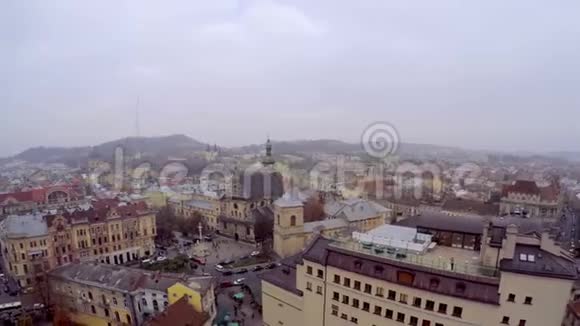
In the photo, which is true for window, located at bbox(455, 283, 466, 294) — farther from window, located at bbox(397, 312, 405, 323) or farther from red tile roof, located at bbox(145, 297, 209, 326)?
red tile roof, located at bbox(145, 297, 209, 326)

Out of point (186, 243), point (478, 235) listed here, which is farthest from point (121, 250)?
point (478, 235)

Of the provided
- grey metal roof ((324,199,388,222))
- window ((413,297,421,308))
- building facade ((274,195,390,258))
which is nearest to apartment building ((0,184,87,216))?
building facade ((274,195,390,258))

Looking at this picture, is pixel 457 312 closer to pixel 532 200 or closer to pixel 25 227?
pixel 25 227

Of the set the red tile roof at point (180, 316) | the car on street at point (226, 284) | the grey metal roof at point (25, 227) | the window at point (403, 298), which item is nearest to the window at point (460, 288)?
the window at point (403, 298)

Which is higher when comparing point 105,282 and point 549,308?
point 549,308

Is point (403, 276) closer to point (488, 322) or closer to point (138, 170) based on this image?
point (488, 322)

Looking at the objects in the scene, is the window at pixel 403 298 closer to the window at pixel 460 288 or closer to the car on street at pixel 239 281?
the window at pixel 460 288

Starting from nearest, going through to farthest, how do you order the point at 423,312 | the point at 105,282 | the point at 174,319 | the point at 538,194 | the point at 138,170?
1. the point at 423,312
2. the point at 174,319
3. the point at 105,282
4. the point at 538,194
5. the point at 138,170
